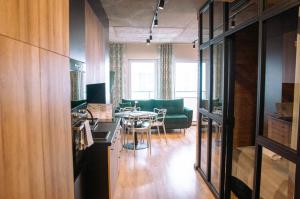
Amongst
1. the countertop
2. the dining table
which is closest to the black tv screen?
the countertop

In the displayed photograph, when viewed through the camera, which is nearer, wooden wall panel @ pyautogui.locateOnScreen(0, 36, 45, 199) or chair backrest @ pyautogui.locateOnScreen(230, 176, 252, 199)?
wooden wall panel @ pyautogui.locateOnScreen(0, 36, 45, 199)

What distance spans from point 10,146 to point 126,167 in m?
3.57

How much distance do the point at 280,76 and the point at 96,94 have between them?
2537 mm

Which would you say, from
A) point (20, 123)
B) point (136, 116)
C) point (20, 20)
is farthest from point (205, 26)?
point (20, 123)

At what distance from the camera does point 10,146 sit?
841 mm

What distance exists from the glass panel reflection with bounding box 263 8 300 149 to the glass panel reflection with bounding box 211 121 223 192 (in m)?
1.12

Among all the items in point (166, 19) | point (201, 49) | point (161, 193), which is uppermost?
point (166, 19)

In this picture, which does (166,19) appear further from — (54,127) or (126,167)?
(54,127)

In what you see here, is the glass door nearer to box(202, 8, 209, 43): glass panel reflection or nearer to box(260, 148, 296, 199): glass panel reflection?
box(202, 8, 209, 43): glass panel reflection

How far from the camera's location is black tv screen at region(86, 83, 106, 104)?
11.3 ft

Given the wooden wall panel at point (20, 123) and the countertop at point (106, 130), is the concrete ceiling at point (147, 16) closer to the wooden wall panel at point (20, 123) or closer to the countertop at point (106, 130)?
the countertop at point (106, 130)

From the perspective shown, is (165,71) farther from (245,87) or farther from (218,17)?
(218,17)

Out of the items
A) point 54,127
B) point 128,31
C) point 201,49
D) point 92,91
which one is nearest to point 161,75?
point 128,31

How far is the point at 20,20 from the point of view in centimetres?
93
